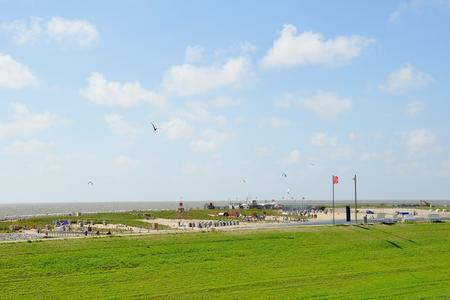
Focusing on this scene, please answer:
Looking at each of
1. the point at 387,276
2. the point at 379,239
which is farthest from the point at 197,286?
the point at 379,239

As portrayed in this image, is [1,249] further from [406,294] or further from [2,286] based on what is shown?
[406,294]

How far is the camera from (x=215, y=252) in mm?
37812

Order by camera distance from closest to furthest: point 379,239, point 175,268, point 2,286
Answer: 1. point 2,286
2. point 175,268
3. point 379,239

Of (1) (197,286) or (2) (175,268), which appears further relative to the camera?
(2) (175,268)

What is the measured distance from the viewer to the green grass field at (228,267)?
1134 inches

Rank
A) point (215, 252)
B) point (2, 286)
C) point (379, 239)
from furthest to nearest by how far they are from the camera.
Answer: point (379, 239), point (215, 252), point (2, 286)

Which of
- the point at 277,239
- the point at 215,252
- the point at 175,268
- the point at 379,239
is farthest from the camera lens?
the point at 379,239

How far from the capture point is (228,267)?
3478cm

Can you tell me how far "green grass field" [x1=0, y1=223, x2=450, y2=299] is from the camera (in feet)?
94.5

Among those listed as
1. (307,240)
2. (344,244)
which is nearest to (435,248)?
(344,244)

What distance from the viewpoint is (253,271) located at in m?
34.1

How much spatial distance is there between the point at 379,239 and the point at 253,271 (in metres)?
16.3

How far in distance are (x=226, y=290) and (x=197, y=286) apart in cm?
173

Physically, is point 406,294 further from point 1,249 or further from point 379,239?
point 1,249
